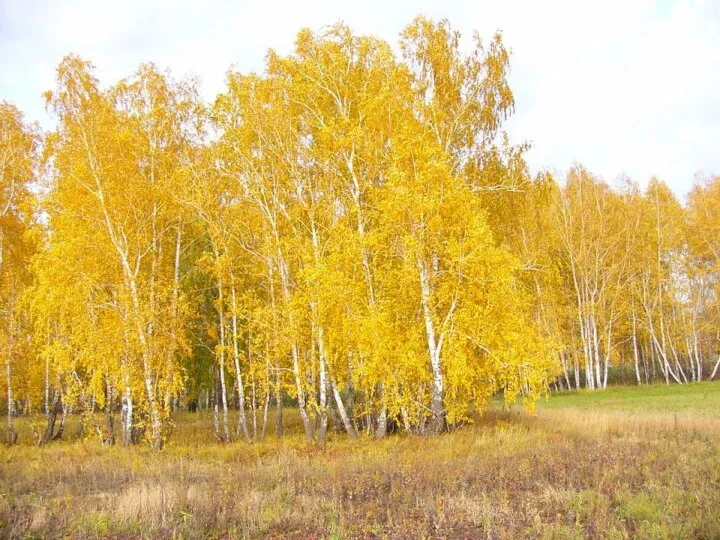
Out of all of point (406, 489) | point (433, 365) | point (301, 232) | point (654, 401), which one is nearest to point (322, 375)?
point (433, 365)

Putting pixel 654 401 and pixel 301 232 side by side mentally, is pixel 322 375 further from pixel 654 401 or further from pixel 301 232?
pixel 654 401

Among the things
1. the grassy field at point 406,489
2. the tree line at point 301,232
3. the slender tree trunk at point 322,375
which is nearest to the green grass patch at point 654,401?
the tree line at point 301,232

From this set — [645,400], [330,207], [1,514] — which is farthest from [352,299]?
[645,400]

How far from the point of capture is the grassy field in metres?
6.46

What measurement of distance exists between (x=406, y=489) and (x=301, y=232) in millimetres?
11188

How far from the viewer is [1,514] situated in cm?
729

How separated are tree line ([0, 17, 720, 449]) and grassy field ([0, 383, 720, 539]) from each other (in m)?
1.70

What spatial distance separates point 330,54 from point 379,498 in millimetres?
13182

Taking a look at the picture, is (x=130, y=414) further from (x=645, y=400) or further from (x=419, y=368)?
(x=645, y=400)

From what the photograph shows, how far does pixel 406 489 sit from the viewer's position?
827 cm

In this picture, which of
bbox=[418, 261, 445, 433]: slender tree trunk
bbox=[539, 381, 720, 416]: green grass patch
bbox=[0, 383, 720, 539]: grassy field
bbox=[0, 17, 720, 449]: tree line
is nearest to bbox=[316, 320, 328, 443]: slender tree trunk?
bbox=[0, 17, 720, 449]: tree line

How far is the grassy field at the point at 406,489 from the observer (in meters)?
6.46

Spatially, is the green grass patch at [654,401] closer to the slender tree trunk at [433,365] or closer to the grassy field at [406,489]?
the slender tree trunk at [433,365]

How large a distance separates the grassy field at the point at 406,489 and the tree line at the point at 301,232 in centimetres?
170
